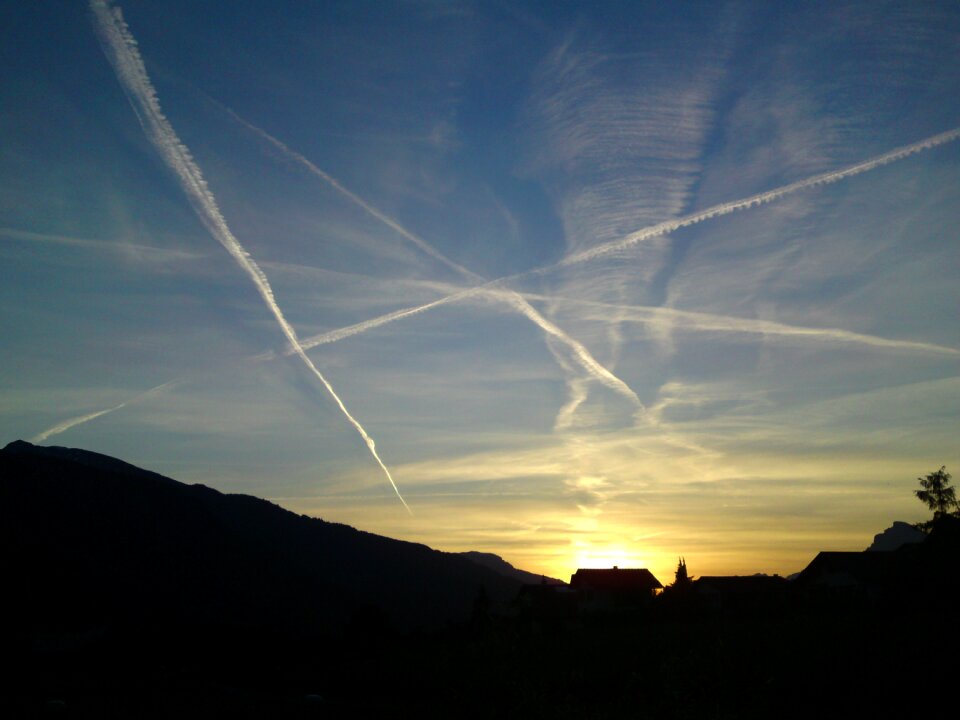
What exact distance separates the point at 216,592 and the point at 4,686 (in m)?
89.9

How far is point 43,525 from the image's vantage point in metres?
97.7

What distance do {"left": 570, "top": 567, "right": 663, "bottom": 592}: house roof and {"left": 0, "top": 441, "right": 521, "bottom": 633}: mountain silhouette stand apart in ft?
43.3

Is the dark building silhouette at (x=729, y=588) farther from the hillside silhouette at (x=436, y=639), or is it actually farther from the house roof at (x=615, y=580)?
the house roof at (x=615, y=580)

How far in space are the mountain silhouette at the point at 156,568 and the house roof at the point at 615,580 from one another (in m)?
13.2

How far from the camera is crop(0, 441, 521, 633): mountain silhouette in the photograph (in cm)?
6994

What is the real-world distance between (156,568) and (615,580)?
6985 centimetres

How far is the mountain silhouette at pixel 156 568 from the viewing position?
69.9 meters

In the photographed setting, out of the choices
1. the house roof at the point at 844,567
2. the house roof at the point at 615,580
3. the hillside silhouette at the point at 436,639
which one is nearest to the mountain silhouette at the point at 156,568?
the hillside silhouette at the point at 436,639

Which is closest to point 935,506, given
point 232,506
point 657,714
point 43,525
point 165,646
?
point 165,646

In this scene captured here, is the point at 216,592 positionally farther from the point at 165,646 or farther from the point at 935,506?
the point at 935,506

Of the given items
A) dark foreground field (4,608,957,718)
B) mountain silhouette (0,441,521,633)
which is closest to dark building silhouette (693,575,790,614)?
mountain silhouette (0,441,521,633)

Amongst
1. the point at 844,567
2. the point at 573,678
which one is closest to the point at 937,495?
the point at 844,567

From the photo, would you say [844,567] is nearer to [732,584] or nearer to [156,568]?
[732,584]

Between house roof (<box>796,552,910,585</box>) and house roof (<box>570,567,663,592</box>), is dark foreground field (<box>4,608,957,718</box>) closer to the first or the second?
house roof (<box>796,552,910,585</box>)
